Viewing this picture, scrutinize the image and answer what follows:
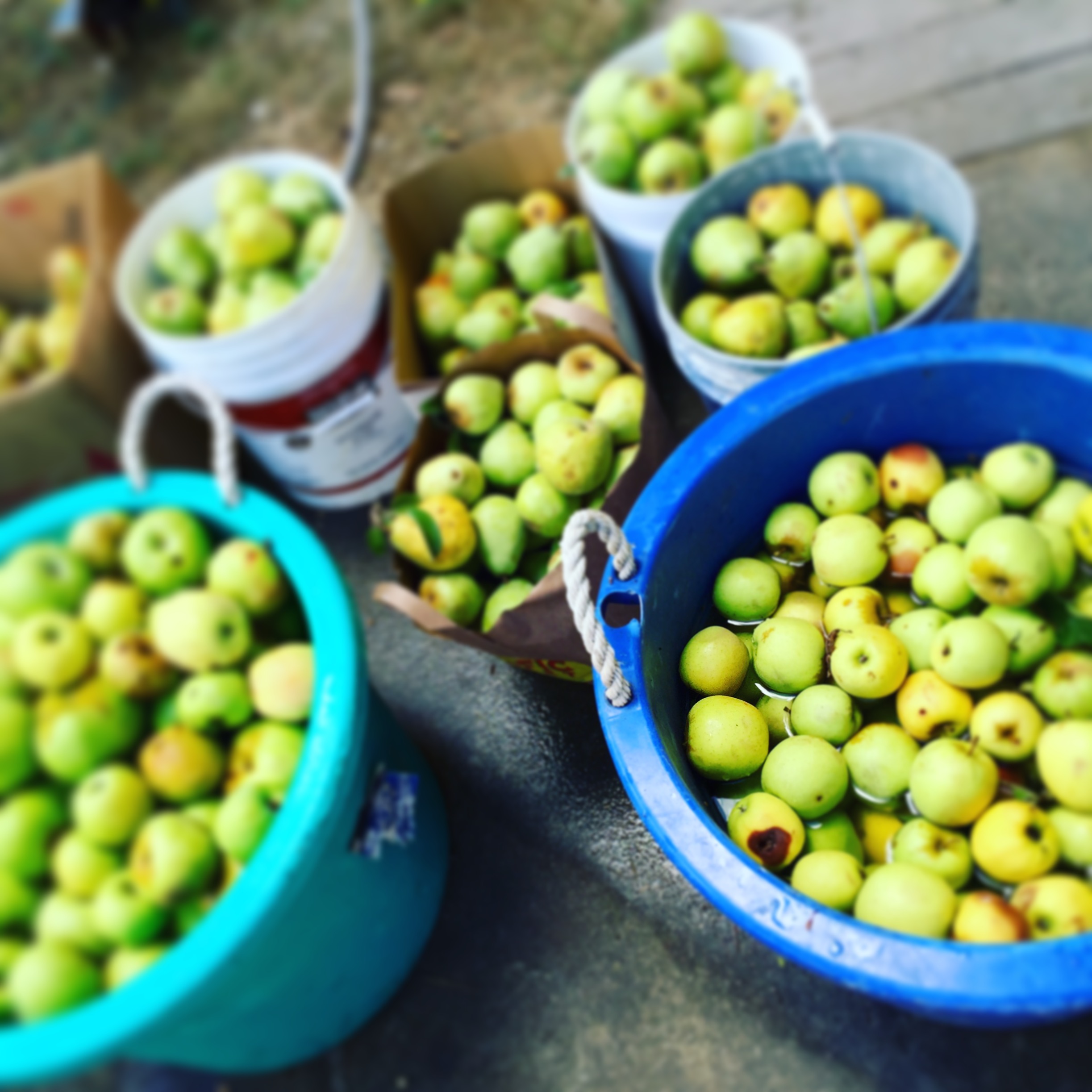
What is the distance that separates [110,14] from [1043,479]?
4.54 m

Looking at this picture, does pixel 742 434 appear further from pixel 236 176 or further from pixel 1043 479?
pixel 236 176

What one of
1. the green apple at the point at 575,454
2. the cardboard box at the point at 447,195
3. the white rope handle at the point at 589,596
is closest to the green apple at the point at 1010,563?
the white rope handle at the point at 589,596

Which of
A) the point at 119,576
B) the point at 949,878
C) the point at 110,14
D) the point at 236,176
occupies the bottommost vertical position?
the point at 949,878

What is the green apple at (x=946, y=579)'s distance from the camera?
142 centimetres

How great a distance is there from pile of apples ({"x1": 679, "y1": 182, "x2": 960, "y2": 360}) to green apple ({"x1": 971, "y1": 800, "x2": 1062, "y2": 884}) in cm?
99

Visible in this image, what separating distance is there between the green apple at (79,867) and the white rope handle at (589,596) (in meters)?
0.85

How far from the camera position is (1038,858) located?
1.17 m

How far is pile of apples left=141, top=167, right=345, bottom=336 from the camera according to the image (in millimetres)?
2295

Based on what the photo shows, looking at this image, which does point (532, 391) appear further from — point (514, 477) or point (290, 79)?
point (290, 79)

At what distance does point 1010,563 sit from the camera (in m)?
1.31

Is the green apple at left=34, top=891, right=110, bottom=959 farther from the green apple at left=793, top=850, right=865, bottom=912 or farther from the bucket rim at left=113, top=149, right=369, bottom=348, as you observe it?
the bucket rim at left=113, top=149, right=369, bottom=348

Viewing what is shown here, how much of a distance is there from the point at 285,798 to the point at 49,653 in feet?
1.73

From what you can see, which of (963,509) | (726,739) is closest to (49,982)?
(726,739)

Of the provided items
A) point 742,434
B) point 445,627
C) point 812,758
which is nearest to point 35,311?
point 445,627
